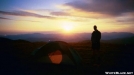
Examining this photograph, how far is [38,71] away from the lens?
8.42m

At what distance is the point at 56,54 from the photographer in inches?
420

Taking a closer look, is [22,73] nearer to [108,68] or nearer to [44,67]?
[44,67]

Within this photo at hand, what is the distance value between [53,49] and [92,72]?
3.03m

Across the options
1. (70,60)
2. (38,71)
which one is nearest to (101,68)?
(70,60)

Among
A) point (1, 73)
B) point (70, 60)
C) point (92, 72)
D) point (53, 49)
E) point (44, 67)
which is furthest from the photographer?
point (53, 49)

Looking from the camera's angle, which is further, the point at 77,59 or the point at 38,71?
the point at 77,59

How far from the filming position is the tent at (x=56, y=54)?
10.1 m

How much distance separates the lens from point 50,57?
10594 millimetres

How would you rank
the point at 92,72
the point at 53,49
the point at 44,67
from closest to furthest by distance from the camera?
the point at 92,72
the point at 44,67
the point at 53,49

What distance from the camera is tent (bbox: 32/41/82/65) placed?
10094 millimetres

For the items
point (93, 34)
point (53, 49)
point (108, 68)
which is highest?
point (93, 34)

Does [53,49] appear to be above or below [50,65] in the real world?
above

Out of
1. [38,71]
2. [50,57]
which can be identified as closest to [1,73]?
[38,71]

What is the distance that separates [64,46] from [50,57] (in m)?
1.01
